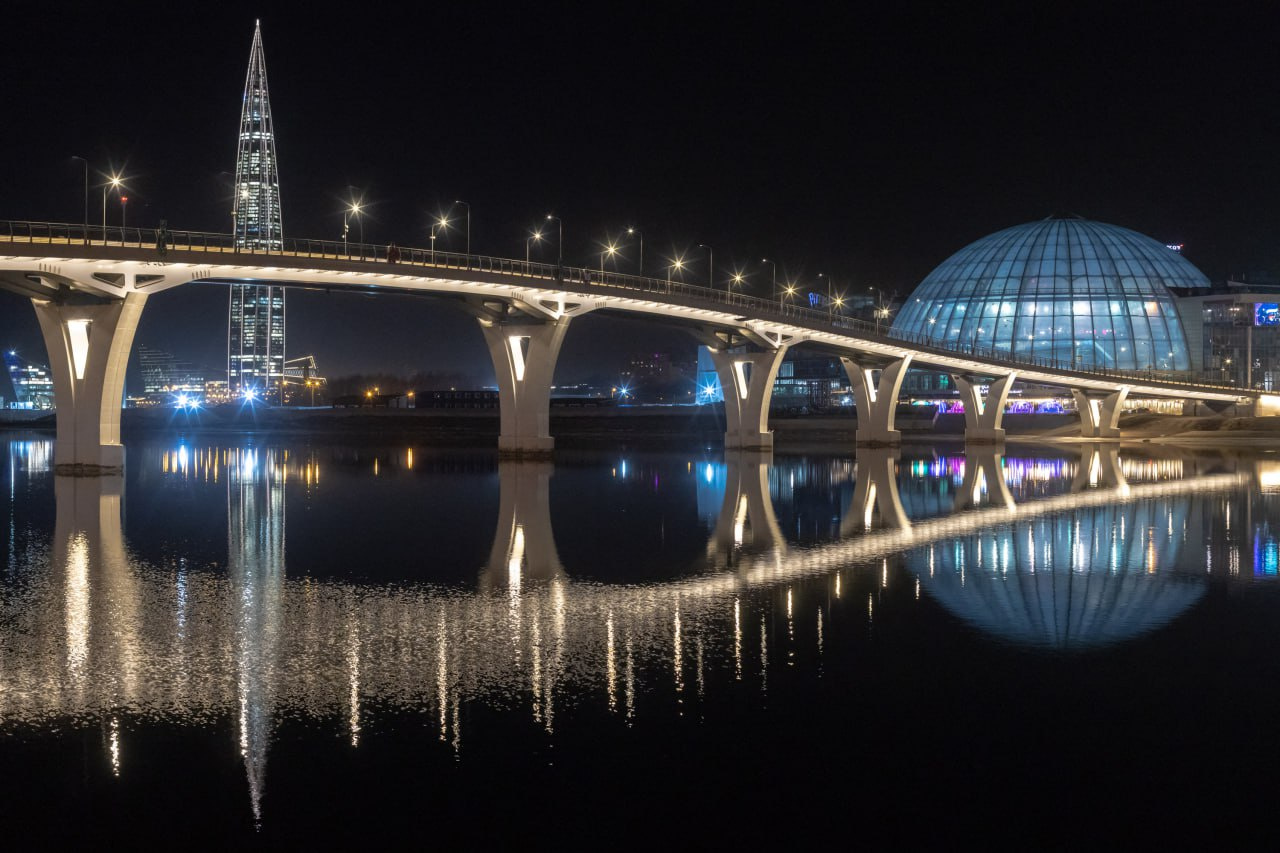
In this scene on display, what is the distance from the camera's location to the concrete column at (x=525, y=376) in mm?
64000

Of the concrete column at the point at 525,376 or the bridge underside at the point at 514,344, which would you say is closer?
the bridge underside at the point at 514,344

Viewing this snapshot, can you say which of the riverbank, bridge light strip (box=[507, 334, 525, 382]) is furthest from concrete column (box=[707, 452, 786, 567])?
the riverbank

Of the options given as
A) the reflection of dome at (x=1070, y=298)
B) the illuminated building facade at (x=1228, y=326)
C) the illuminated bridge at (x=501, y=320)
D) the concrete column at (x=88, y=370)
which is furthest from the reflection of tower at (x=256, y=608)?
the illuminated building facade at (x=1228, y=326)

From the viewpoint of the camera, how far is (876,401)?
95000 mm

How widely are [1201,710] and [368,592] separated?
11.5m

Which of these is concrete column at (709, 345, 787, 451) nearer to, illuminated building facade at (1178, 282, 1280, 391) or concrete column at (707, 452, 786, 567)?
concrete column at (707, 452, 786, 567)

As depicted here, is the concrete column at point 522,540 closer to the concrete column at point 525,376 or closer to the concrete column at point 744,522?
the concrete column at point 744,522

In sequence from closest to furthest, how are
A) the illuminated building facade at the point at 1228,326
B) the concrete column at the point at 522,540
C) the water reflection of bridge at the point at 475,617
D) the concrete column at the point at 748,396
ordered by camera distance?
1. the water reflection of bridge at the point at 475,617
2. the concrete column at the point at 522,540
3. the concrete column at the point at 748,396
4. the illuminated building facade at the point at 1228,326

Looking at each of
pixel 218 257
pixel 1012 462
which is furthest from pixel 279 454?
pixel 1012 462

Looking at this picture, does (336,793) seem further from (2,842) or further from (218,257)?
(218,257)

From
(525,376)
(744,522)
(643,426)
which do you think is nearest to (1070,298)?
(643,426)

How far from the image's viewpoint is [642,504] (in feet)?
117

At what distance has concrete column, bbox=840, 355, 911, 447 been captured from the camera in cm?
9238

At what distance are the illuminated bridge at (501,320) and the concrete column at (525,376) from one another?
7cm
